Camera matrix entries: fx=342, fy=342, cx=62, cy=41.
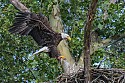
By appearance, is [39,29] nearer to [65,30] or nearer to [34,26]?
[34,26]

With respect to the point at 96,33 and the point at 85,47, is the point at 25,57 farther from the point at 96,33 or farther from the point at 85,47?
the point at 85,47

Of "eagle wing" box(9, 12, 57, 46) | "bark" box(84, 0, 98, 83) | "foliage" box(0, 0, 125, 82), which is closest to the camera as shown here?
"bark" box(84, 0, 98, 83)

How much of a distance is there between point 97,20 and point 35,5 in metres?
1.47

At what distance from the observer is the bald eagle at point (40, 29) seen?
4.69 metres

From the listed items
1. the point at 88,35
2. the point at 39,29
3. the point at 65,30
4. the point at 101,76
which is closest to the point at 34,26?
the point at 39,29

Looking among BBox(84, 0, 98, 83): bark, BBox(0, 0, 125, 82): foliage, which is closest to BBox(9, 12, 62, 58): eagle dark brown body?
BBox(0, 0, 125, 82): foliage

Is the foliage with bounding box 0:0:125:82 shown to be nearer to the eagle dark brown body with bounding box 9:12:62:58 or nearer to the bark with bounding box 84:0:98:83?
the eagle dark brown body with bounding box 9:12:62:58

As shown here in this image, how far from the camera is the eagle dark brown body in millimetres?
4691

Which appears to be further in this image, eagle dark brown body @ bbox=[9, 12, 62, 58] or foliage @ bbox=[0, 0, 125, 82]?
foliage @ bbox=[0, 0, 125, 82]

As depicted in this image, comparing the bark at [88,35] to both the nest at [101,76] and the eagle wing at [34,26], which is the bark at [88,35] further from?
the eagle wing at [34,26]

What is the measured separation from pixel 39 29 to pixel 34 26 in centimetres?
8

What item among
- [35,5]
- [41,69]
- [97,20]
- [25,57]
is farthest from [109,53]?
[25,57]

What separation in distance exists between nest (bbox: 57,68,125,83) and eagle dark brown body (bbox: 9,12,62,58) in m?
1.30

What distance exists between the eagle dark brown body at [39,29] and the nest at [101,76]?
4.28 ft
